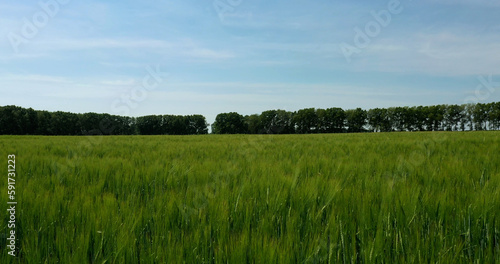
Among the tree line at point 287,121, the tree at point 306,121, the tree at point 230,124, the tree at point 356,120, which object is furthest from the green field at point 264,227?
the tree at point 356,120

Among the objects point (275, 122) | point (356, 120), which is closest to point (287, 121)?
point (275, 122)

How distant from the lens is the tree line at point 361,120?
82.4m

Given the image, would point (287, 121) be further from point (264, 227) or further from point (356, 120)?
point (264, 227)

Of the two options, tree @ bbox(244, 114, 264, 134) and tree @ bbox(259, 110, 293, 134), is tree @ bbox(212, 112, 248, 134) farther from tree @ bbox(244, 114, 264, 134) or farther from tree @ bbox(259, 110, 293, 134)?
tree @ bbox(259, 110, 293, 134)

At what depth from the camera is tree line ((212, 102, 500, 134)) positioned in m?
82.4

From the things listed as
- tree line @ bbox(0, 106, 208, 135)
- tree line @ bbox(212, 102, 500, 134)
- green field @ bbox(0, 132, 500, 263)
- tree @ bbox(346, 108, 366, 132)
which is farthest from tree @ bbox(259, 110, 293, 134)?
green field @ bbox(0, 132, 500, 263)

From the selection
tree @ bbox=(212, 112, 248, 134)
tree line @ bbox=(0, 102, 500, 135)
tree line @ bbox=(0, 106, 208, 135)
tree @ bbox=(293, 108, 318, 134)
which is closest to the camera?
tree line @ bbox=(0, 106, 208, 135)

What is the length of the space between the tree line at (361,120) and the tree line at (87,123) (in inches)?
391

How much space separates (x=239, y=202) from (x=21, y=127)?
80.9 m

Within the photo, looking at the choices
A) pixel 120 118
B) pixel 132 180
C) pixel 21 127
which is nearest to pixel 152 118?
pixel 120 118

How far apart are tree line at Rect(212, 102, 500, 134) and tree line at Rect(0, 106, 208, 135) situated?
32.6 feet

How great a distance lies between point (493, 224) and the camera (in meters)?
1.64

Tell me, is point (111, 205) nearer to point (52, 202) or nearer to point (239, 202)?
point (52, 202)

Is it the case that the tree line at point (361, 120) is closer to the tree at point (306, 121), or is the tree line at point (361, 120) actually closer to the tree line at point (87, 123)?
the tree at point (306, 121)
